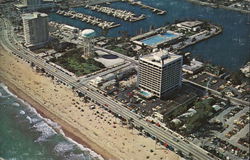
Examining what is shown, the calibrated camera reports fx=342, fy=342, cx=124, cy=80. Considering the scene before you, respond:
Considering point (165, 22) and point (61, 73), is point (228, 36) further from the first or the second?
point (61, 73)

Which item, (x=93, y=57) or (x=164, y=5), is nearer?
(x=93, y=57)

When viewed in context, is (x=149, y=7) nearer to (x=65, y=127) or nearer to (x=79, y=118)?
(x=79, y=118)

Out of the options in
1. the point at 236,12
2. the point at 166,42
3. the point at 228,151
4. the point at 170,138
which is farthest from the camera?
the point at 236,12

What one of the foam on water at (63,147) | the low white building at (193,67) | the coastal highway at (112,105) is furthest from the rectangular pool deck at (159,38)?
the foam on water at (63,147)

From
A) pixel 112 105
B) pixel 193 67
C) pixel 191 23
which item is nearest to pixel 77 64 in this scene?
pixel 112 105

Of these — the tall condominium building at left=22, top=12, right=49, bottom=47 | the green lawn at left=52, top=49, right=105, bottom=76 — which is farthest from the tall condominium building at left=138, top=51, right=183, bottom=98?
the tall condominium building at left=22, top=12, right=49, bottom=47

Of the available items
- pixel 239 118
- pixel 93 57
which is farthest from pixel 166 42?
pixel 239 118

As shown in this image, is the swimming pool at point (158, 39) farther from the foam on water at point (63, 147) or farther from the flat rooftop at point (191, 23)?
the foam on water at point (63, 147)
